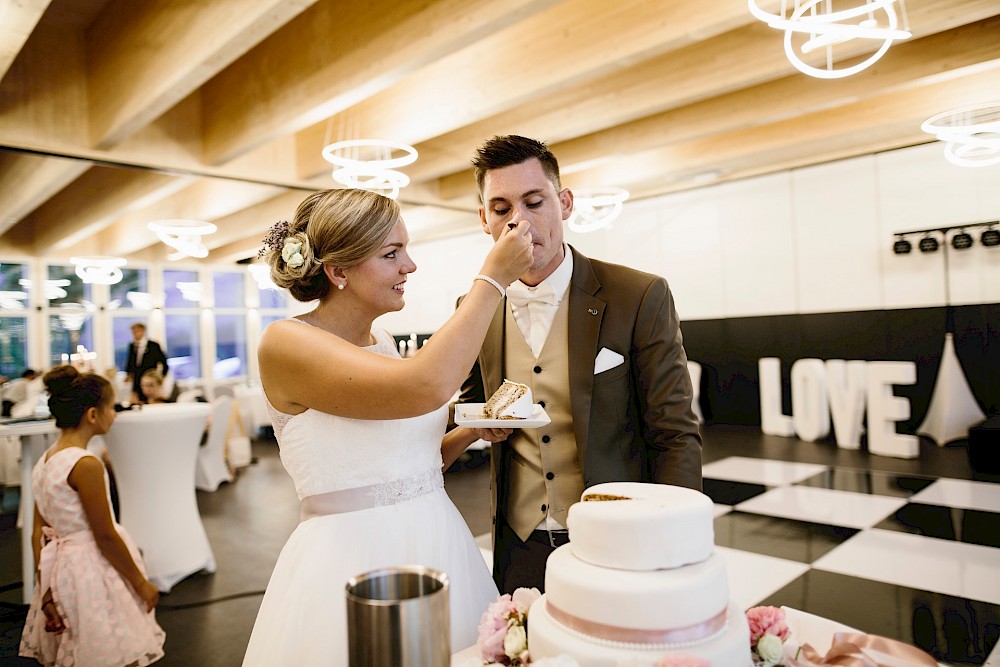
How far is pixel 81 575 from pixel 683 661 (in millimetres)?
2936

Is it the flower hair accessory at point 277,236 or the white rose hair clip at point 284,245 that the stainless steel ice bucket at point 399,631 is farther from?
the flower hair accessory at point 277,236

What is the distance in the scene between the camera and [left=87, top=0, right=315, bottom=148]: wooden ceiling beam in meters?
3.70

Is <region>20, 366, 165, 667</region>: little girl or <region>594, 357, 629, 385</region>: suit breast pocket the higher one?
<region>594, 357, 629, 385</region>: suit breast pocket

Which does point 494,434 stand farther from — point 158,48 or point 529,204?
point 158,48

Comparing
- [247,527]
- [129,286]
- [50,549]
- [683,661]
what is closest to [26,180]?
[129,286]

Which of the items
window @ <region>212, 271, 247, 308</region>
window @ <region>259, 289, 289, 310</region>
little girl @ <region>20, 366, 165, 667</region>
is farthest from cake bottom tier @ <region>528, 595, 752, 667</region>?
window @ <region>259, 289, 289, 310</region>

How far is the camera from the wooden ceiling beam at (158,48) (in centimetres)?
A: 370

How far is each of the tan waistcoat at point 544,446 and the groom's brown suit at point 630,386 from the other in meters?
0.07

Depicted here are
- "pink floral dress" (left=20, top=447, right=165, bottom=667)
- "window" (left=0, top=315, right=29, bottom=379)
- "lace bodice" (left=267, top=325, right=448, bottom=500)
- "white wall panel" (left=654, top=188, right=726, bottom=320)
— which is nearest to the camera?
"lace bodice" (left=267, top=325, right=448, bottom=500)

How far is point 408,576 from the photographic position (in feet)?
2.40

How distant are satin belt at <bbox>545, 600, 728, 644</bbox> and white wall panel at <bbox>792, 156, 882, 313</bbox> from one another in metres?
8.24

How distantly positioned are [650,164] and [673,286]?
6.69 feet

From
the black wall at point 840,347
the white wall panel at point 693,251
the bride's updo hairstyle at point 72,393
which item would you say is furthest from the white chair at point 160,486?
the black wall at point 840,347

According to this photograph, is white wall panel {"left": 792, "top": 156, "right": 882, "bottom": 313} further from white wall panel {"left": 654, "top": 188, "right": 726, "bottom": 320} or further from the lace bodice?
the lace bodice
